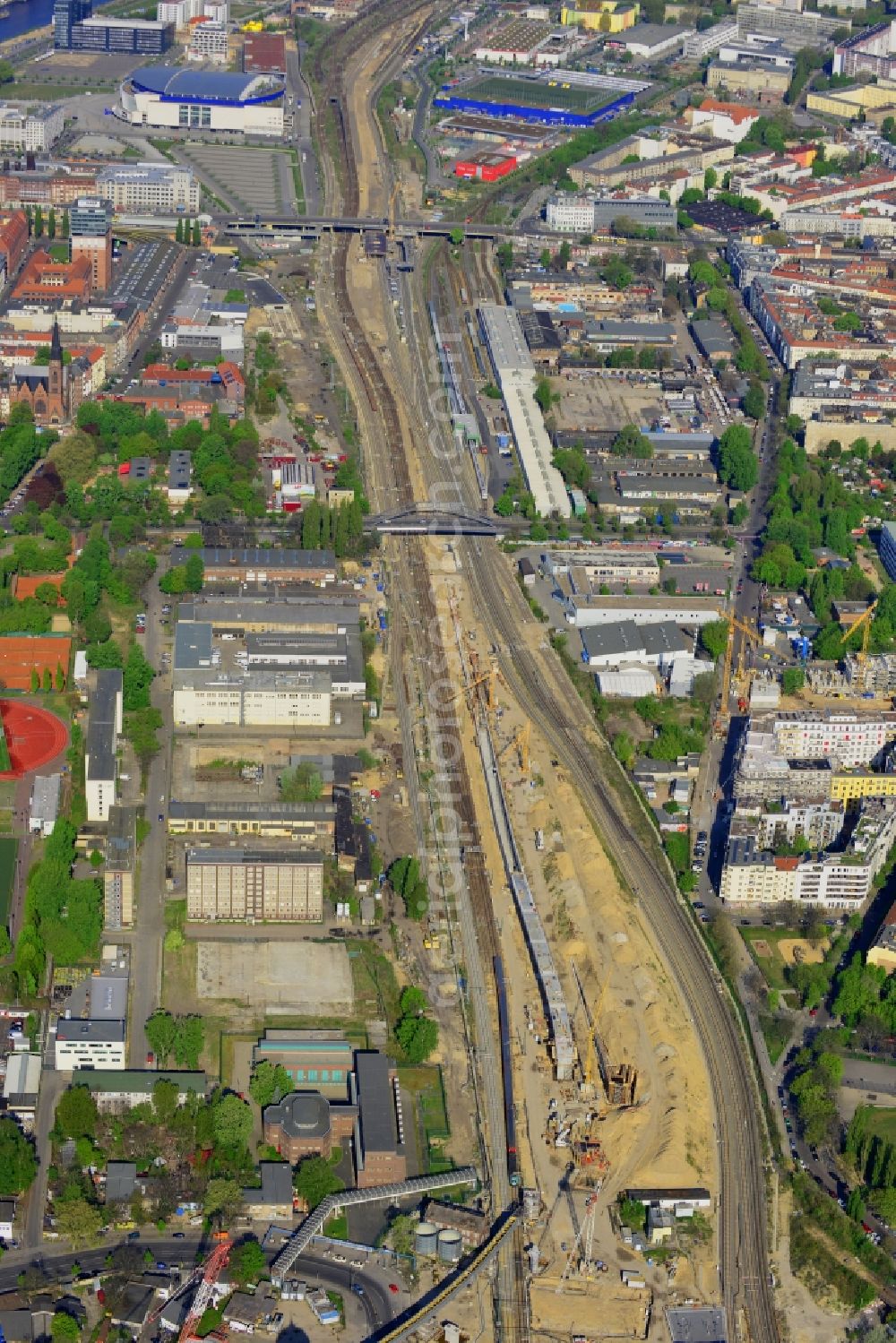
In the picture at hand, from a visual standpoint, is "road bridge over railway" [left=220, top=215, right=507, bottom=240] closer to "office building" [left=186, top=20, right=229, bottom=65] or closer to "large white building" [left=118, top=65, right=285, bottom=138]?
"large white building" [left=118, top=65, right=285, bottom=138]

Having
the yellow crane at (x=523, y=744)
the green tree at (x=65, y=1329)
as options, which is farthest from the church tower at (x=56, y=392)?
the green tree at (x=65, y=1329)

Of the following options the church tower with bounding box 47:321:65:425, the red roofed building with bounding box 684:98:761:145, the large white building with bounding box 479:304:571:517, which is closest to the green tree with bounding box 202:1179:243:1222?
the large white building with bounding box 479:304:571:517

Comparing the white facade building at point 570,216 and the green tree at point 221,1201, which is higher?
the white facade building at point 570,216

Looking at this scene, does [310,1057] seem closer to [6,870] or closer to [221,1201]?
[221,1201]

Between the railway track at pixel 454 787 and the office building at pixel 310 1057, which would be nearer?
the railway track at pixel 454 787

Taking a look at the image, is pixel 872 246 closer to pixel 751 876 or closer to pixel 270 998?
pixel 751 876

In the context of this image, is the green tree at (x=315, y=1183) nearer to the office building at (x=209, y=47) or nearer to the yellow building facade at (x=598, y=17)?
the office building at (x=209, y=47)

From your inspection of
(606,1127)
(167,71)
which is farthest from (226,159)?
(606,1127)
